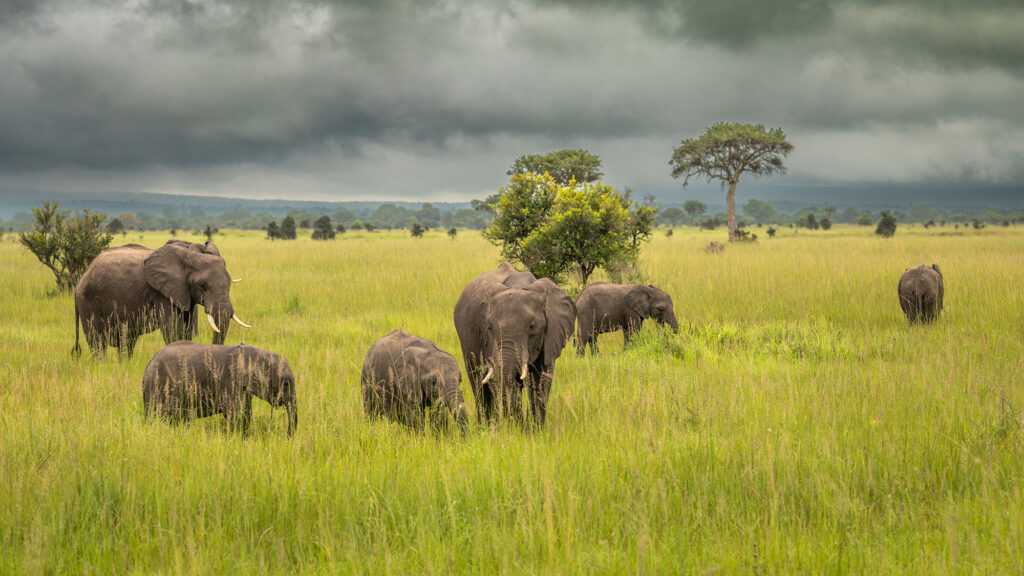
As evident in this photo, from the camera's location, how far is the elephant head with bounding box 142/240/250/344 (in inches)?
376

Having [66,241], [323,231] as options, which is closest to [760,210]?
[323,231]

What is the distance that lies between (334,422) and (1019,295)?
1577cm

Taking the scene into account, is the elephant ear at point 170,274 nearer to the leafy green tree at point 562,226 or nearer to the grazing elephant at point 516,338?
the grazing elephant at point 516,338

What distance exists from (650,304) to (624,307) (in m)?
0.52

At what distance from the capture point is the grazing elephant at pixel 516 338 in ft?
18.7

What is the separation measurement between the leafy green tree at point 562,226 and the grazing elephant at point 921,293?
19.2ft

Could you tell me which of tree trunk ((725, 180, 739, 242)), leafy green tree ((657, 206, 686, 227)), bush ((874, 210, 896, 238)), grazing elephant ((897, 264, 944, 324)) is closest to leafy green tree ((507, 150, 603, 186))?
tree trunk ((725, 180, 739, 242))

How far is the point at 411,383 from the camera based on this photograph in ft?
20.9

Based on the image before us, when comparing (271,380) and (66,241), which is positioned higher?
(66,241)

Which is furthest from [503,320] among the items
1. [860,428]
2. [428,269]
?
[428,269]

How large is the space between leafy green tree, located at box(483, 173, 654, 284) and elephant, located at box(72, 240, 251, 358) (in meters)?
7.06

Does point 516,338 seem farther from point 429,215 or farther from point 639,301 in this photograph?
point 429,215

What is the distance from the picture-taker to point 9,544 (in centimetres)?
382

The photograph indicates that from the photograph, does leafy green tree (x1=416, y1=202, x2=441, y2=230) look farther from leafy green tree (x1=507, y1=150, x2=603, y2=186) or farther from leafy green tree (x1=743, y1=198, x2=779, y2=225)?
leafy green tree (x1=507, y1=150, x2=603, y2=186)
